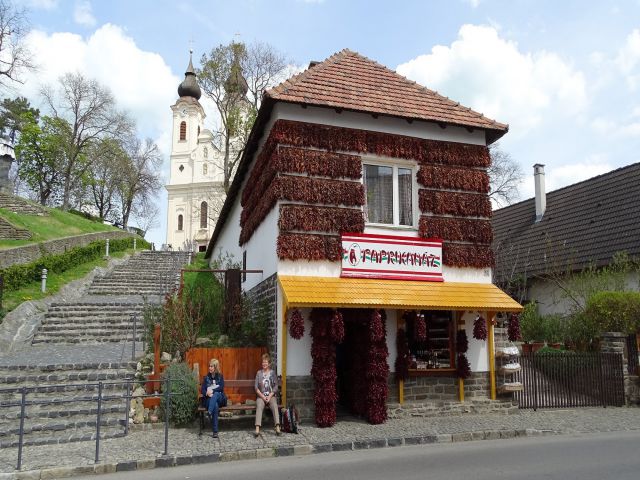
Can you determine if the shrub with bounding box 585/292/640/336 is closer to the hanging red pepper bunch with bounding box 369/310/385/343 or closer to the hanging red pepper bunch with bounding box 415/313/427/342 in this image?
the hanging red pepper bunch with bounding box 415/313/427/342

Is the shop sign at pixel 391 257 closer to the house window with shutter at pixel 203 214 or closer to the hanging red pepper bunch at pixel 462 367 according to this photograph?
the hanging red pepper bunch at pixel 462 367

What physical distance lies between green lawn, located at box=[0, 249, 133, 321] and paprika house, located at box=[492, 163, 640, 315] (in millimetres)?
18140

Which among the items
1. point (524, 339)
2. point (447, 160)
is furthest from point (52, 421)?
point (524, 339)

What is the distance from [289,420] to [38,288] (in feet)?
44.1

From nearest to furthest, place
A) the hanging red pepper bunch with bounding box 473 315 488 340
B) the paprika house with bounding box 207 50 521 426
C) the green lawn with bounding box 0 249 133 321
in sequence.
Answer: the paprika house with bounding box 207 50 521 426
the hanging red pepper bunch with bounding box 473 315 488 340
the green lawn with bounding box 0 249 133 321

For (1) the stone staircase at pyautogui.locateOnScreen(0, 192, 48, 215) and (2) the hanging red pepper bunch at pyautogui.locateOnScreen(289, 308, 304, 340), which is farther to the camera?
(1) the stone staircase at pyautogui.locateOnScreen(0, 192, 48, 215)

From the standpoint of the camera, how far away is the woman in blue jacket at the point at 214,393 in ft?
30.8

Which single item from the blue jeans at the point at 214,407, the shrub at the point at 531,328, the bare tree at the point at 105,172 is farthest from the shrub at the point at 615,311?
the bare tree at the point at 105,172

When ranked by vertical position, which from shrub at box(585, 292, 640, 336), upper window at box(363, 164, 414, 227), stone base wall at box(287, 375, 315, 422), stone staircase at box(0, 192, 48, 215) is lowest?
stone base wall at box(287, 375, 315, 422)

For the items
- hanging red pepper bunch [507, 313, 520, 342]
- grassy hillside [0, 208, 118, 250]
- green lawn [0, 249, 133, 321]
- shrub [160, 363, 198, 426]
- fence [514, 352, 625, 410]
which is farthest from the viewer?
grassy hillside [0, 208, 118, 250]

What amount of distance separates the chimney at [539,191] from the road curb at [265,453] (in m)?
17.7

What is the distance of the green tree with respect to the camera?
46.9 m

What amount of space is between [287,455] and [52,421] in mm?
4614

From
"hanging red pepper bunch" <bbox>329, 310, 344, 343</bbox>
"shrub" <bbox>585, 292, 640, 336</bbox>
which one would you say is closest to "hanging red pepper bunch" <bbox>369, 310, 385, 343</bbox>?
"hanging red pepper bunch" <bbox>329, 310, 344, 343</bbox>
